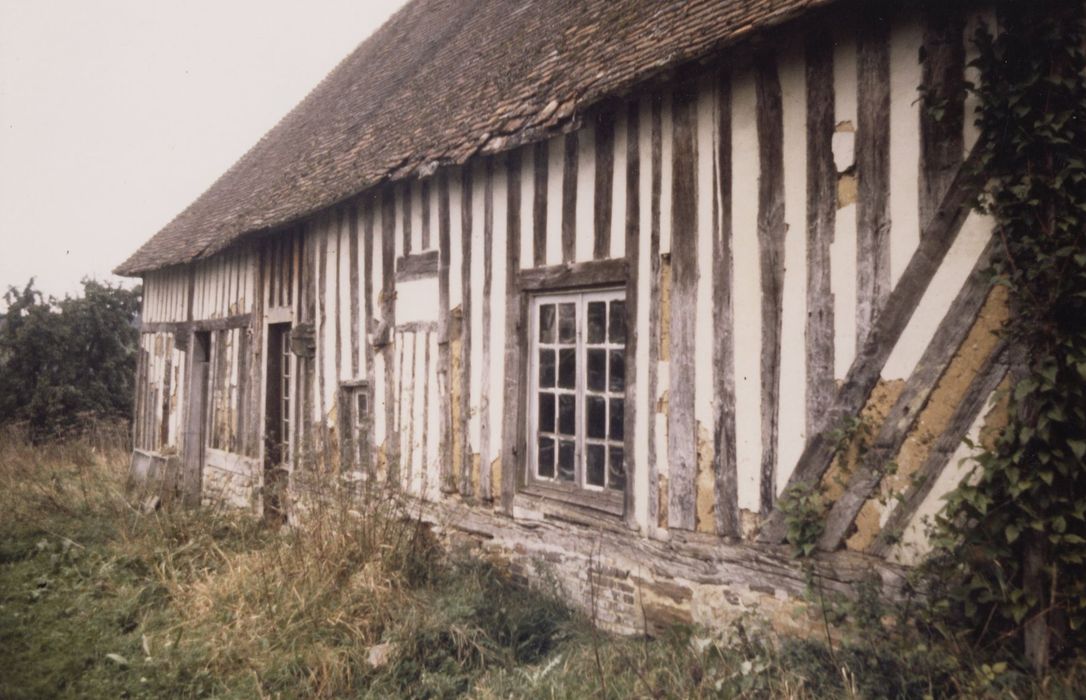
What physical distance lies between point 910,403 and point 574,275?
2292 mm

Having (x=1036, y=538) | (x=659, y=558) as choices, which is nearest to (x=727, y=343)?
(x=659, y=558)

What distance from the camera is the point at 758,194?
3.77 m

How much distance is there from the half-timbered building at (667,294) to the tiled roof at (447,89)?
0.04 meters

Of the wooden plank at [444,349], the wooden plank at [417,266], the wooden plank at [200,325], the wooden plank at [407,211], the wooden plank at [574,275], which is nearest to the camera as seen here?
the wooden plank at [574,275]

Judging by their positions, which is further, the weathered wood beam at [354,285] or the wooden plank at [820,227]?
the weathered wood beam at [354,285]

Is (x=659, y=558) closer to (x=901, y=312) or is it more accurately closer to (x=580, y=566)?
(x=580, y=566)

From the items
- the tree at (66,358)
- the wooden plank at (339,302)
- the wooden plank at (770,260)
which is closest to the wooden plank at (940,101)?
the wooden plank at (770,260)

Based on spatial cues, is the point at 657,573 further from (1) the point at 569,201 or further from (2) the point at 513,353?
(1) the point at 569,201

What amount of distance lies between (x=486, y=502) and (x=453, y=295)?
1769 millimetres

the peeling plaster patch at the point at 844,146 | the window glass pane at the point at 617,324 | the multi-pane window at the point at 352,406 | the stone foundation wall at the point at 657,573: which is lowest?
the stone foundation wall at the point at 657,573

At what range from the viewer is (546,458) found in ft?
16.5

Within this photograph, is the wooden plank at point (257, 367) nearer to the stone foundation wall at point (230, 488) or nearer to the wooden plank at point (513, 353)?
the stone foundation wall at point (230, 488)

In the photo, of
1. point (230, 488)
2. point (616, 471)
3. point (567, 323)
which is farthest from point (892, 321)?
point (230, 488)

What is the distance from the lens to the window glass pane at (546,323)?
16.4 feet
